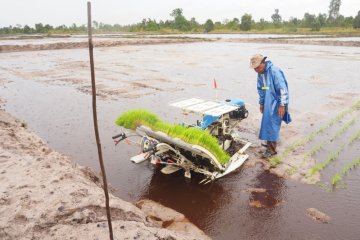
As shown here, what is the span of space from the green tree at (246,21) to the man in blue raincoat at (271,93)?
2719 inches

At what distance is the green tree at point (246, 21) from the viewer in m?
71.2

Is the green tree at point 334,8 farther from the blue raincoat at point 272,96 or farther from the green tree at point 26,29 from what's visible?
the blue raincoat at point 272,96

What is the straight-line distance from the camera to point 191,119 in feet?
32.4

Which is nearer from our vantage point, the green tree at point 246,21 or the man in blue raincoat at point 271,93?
the man in blue raincoat at point 271,93

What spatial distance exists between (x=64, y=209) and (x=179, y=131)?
2157 millimetres

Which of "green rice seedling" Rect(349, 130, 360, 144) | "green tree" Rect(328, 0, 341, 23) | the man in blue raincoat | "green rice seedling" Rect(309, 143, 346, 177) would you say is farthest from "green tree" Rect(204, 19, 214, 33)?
the man in blue raincoat

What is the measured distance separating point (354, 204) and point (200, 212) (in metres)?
2.63

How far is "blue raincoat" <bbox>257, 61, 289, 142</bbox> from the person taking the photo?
643 cm

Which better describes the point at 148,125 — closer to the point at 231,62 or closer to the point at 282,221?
the point at 282,221

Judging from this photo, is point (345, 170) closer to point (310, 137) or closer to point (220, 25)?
point (310, 137)

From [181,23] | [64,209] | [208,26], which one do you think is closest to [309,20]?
[208,26]

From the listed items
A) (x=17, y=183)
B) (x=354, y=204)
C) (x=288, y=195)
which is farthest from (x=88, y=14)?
(x=354, y=204)

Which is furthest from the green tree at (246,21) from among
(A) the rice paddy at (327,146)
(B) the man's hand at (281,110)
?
(B) the man's hand at (281,110)

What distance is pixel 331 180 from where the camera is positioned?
6086 mm
